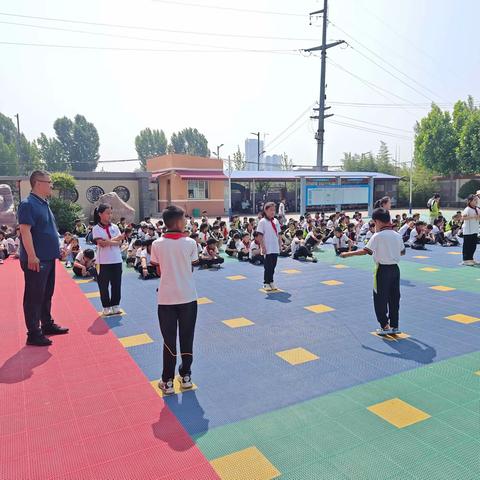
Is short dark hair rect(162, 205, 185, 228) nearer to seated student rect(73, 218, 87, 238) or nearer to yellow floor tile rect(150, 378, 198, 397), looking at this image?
yellow floor tile rect(150, 378, 198, 397)

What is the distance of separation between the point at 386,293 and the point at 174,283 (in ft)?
9.14

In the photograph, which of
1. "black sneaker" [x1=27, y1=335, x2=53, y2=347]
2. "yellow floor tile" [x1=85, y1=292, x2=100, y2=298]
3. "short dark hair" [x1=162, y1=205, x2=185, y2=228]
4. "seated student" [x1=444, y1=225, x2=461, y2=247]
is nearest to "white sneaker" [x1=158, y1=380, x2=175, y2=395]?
"short dark hair" [x1=162, y1=205, x2=185, y2=228]

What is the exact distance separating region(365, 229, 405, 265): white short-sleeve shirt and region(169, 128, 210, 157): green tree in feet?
207

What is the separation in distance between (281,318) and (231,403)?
100 inches

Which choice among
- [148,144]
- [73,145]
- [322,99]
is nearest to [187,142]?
[148,144]

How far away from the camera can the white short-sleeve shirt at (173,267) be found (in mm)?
3629

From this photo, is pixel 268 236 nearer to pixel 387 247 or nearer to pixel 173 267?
pixel 387 247

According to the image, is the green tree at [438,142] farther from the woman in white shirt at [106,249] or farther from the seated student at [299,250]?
the woman in white shirt at [106,249]

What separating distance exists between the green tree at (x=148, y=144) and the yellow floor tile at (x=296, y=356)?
62488 mm

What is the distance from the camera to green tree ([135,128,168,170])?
211 ft

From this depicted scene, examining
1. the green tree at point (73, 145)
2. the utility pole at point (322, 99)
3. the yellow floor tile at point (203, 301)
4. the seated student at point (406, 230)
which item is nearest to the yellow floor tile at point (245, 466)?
the yellow floor tile at point (203, 301)

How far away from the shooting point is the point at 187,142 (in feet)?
219

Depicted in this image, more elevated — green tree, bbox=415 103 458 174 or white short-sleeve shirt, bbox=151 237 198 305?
green tree, bbox=415 103 458 174

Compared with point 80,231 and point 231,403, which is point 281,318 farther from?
point 80,231
